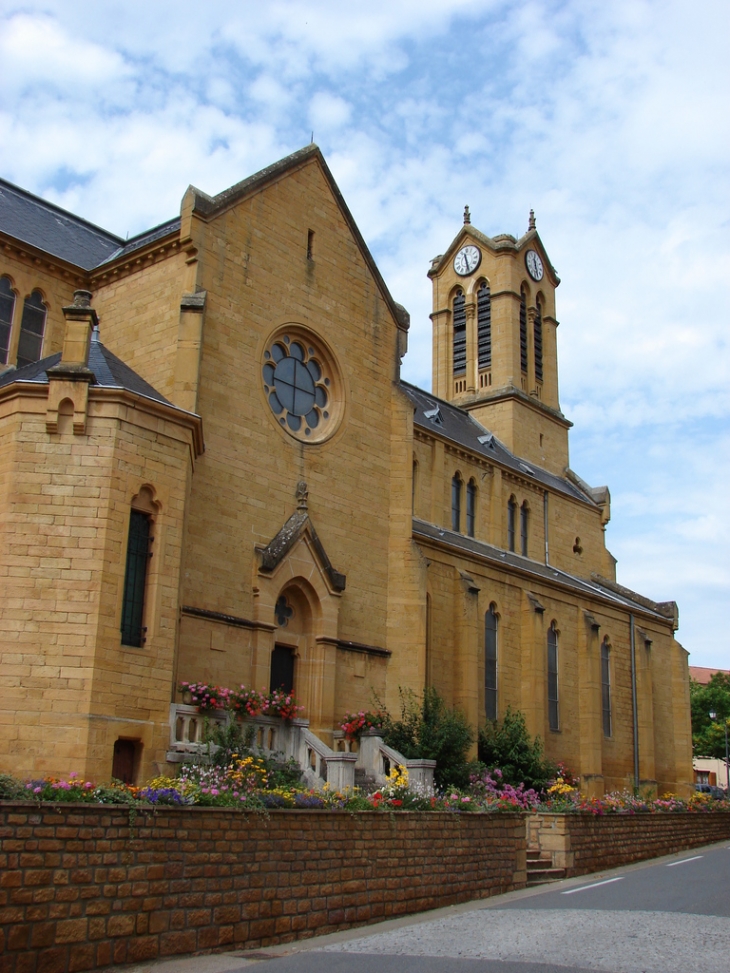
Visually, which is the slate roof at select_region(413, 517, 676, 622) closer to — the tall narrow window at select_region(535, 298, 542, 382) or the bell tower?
the bell tower

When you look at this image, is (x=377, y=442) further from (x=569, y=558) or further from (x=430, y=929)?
(x=569, y=558)

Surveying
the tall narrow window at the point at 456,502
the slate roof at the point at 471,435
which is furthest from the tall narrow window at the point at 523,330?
the tall narrow window at the point at 456,502

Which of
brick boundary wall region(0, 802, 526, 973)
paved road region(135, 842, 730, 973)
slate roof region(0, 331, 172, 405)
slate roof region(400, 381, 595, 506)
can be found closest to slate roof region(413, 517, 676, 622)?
slate roof region(400, 381, 595, 506)

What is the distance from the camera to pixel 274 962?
436 inches

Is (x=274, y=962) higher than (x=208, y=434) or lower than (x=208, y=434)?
lower

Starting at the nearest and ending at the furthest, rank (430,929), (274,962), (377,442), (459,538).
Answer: (274,962), (430,929), (377,442), (459,538)

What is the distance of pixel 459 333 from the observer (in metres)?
46.7

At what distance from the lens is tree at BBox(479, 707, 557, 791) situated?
87.8 feet

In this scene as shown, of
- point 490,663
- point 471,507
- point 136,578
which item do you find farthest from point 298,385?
point 471,507

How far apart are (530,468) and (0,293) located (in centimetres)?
2445

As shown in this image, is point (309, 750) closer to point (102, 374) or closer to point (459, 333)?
A: point (102, 374)

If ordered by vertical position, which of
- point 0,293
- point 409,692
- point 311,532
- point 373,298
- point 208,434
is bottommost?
point 409,692

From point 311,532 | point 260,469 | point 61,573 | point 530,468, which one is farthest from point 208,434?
point 530,468

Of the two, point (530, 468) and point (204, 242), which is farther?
point (530, 468)
